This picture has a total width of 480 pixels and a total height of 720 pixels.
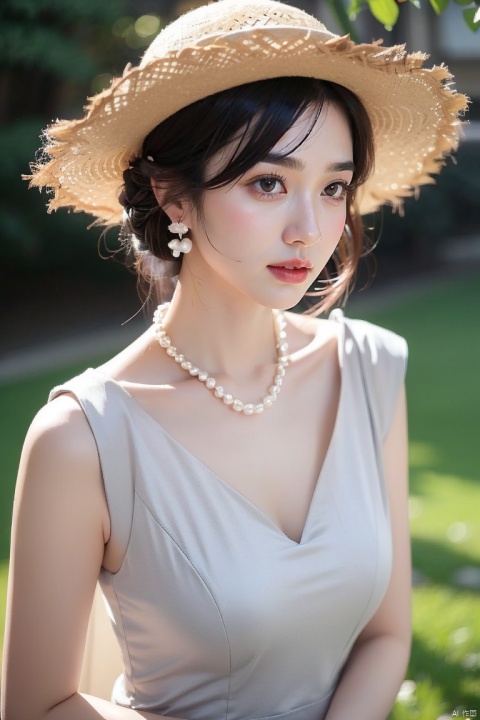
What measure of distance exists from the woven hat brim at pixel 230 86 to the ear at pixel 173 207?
0.12 metres

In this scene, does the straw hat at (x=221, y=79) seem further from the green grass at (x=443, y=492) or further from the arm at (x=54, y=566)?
the green grass at (x=443, y=492)

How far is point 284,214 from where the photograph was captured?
6.89 feet

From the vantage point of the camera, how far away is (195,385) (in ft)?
7.63

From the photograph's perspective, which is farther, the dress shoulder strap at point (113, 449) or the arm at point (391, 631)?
the arm at point (391, 631)

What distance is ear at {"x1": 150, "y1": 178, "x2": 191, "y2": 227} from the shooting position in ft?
7.38

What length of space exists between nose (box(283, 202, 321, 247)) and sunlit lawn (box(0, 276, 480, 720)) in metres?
1.63

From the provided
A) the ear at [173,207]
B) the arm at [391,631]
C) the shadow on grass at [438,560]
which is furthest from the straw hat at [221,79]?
the shadow on grass at [438,560]

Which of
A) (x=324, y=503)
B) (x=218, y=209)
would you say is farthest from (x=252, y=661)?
(x=218, y=209)

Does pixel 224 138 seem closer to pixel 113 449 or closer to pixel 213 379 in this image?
pixel 213 379

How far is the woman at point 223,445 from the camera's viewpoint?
80.3 inches

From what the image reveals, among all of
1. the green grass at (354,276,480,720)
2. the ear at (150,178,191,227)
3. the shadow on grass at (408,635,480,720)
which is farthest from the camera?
the green grass at (354,276,480,720)

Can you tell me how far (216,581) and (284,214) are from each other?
75cm

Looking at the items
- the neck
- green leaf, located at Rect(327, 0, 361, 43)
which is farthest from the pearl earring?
green leaf, located at Rect(327, 0, 361, 43)

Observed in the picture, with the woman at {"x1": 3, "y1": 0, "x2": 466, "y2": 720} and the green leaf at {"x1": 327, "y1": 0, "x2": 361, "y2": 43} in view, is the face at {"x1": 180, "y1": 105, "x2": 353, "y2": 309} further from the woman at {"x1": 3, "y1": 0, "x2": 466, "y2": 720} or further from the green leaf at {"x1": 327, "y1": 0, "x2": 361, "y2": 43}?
the green leaf at {"x1": 327, "y1": 0, "x2": 361, "y2": 43}
